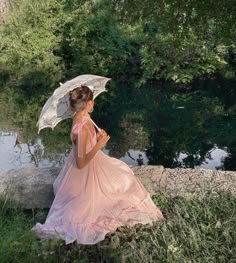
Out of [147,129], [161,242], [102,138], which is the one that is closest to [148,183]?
[102,138]

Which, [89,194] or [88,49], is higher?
[89,194]

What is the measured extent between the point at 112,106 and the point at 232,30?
6135 mm

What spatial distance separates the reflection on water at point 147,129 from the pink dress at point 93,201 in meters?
4.54

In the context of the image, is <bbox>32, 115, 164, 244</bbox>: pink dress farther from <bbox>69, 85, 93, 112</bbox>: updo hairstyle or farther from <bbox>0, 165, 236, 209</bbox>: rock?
<bbox>0, 165, 236, 209</bbox>: rock

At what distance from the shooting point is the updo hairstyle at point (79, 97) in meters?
4.17

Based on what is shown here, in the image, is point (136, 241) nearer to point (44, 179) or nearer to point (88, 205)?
point (88, 205)

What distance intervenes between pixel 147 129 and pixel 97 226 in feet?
26.9

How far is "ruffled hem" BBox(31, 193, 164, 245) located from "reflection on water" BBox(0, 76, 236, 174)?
15.6ft

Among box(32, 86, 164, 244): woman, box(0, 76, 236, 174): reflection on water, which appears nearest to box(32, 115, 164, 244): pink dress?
box(32, 86, 164, 244): woman

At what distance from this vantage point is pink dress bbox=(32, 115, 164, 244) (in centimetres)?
A: 391

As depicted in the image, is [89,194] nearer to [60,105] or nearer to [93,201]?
[93,201]

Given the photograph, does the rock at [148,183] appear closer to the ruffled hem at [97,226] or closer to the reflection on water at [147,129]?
the ruffled hem at [97,226]

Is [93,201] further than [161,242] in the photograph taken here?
Yes

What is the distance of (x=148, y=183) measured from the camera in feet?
15.8
